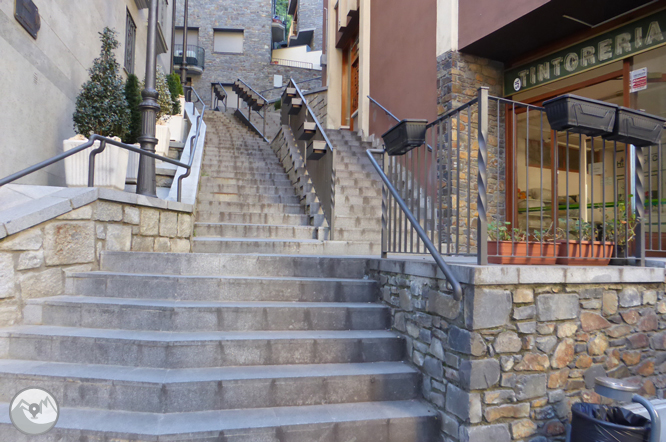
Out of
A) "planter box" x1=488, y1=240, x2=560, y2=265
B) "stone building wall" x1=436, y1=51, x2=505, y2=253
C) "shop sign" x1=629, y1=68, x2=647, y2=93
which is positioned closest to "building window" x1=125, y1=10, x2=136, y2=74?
"stone building wall" x1=436, y1=51, x2=505, y2=253

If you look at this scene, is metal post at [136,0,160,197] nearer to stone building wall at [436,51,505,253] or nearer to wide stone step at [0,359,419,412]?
wide stone step at [0,359,419,412]

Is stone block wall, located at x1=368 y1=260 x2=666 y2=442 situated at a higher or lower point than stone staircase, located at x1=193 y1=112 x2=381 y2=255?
Answer: lower

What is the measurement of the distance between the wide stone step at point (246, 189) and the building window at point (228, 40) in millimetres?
20007

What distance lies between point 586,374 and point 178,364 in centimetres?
260

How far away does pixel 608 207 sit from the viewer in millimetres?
5277

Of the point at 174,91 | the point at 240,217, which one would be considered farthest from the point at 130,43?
the point at 240,217

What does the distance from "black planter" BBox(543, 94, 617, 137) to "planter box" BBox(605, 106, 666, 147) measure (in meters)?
0.06

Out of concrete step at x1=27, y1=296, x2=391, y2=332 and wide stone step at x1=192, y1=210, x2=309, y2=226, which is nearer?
concrete step at x1=27, y1=296, x2=391, y2=332

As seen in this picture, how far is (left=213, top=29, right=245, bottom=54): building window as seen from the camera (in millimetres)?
24812

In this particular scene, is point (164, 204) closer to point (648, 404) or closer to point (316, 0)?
point (648, 404)

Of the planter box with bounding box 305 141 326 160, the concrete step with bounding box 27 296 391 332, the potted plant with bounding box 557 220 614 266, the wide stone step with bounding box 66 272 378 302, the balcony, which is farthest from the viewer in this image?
the balcony

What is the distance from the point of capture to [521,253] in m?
2.86

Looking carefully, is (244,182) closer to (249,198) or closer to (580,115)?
(249,198)

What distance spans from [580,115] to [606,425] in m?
1.78
